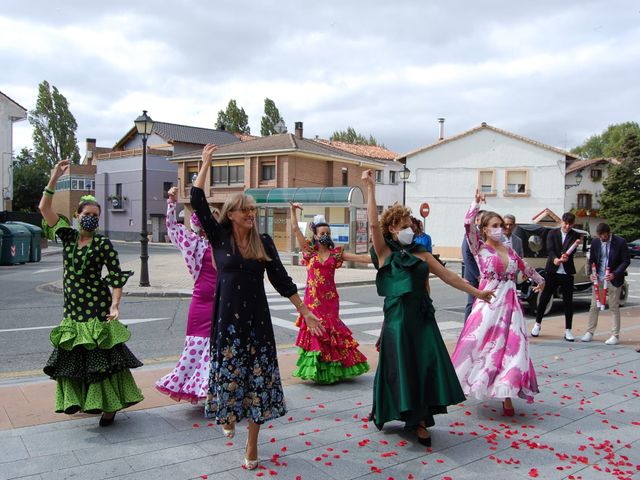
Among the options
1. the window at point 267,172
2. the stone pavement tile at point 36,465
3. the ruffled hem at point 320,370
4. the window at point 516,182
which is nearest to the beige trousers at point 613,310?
the ruffled hem at point 320,370

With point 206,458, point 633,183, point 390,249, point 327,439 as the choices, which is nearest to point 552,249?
point 390,249

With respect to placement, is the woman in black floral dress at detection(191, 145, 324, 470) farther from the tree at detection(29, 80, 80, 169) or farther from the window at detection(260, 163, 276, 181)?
the tree at detection(29, 80, 80, 169)

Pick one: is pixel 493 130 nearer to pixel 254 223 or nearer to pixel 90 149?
pixel 254 223

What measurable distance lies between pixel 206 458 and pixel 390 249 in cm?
203

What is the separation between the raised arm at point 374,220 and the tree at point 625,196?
45067 millimetres

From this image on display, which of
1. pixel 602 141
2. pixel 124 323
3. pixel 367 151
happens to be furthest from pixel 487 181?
pixel 602 141

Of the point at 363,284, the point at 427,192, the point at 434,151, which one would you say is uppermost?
the point at 434,151

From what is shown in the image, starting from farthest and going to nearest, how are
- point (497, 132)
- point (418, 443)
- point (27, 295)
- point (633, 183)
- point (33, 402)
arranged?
1. point (633, 183)
2. point (497, 132)
3. point (27, 295)
4. point (33, 402)
5. point (418, 443)

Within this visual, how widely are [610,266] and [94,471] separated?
7.67 meters

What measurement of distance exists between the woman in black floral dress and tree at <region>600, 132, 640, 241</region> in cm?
4607

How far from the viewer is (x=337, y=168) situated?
41.5 meters

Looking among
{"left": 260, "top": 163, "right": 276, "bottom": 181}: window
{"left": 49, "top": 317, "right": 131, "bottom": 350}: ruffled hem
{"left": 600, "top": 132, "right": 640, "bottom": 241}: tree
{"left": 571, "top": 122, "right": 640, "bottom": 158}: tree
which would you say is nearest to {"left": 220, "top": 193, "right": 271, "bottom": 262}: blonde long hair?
{"left": 49, "top": 317, "right": 131, "bottom": 350}: ruffled hem

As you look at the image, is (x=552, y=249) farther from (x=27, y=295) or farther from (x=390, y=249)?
(x=27, y=295)

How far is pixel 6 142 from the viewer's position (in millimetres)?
37250
